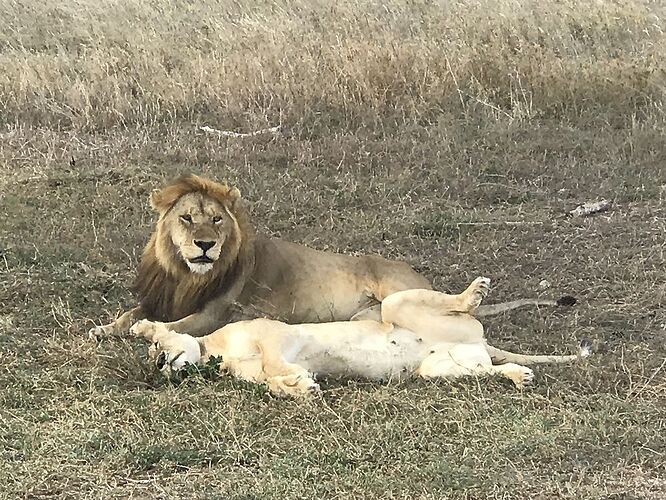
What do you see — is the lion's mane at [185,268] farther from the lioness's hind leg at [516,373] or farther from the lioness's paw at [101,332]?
the lioness's hind leg at [516,373]

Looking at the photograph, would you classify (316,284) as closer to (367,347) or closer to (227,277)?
(227,277)

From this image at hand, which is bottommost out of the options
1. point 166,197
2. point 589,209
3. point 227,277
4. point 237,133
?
point 589,209

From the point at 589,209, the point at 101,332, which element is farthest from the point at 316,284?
the point at 589,209

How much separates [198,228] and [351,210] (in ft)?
6.97

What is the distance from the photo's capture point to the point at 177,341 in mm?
3787

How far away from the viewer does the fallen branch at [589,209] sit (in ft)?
19.9

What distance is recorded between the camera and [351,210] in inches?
244

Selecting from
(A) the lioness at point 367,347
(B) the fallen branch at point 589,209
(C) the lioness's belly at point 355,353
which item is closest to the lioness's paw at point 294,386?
(A) the lioness at point 367,347

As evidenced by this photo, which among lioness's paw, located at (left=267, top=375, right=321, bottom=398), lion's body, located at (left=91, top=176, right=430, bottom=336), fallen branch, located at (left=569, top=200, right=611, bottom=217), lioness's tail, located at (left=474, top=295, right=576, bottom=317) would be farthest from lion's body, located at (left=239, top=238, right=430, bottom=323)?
fallen branch, located at (left=569, top=200, right=611, bottom=217)

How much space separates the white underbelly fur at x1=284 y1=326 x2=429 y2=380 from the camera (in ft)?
12.4

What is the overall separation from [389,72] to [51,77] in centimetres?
279

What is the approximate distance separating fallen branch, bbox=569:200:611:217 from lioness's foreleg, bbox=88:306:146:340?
9.21ft

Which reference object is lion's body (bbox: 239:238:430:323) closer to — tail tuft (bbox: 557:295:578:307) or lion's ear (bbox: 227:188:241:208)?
lion's ear (bbox: 227:188:241:208)

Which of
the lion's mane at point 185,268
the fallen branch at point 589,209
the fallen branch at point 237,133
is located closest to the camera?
the lion's mane at point 185,268
